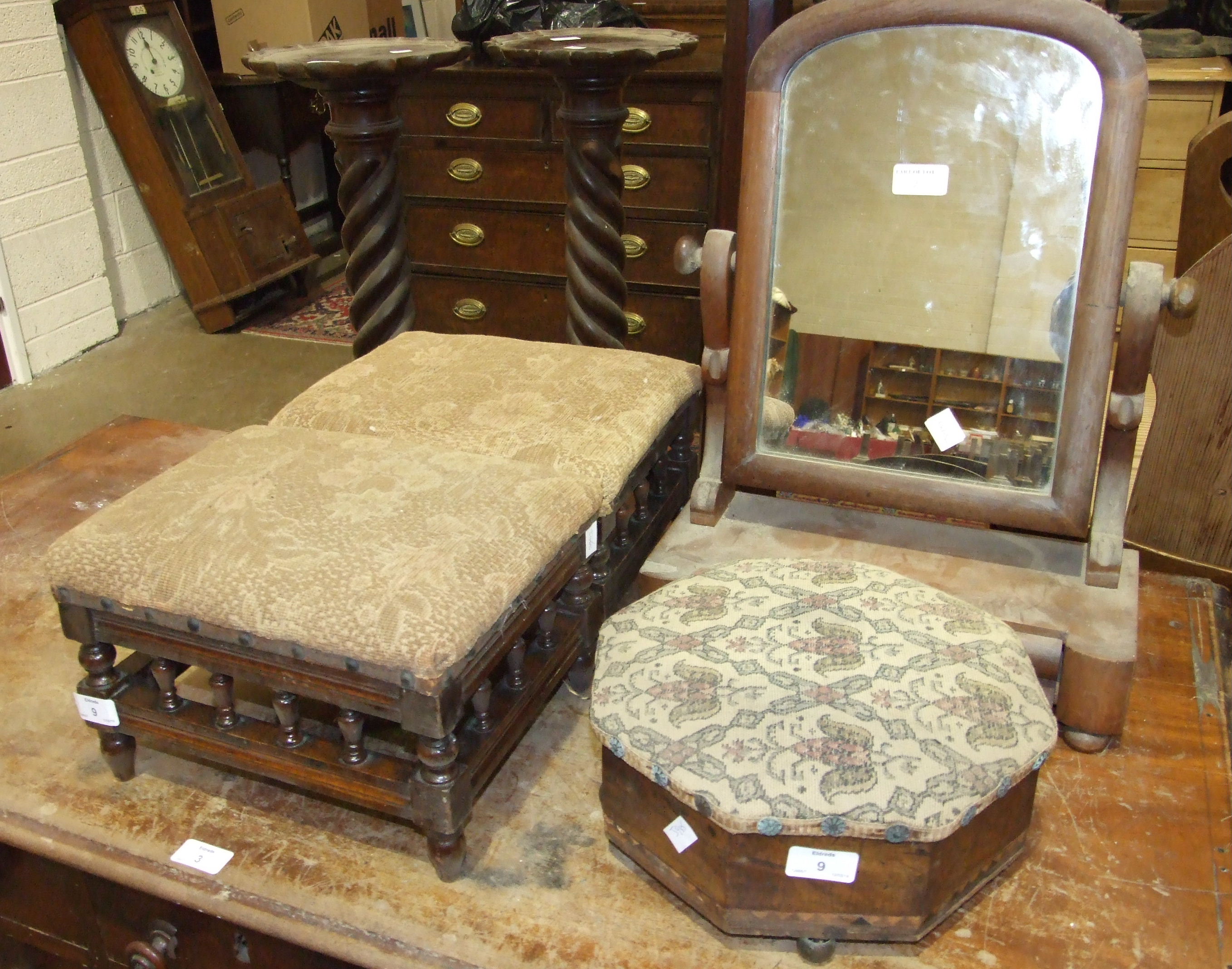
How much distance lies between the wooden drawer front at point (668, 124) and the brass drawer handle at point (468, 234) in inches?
13.8

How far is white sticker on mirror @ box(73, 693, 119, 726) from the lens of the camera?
1.14 meters

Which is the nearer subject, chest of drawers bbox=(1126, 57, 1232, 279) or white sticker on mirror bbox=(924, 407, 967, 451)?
white sticker on mirror bbox=(924, 407, 967, 451)

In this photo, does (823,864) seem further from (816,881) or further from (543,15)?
(543,15)

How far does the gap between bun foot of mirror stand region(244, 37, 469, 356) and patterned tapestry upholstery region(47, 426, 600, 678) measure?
701 mm

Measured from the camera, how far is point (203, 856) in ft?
3.62

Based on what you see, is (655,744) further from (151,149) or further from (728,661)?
(151,149)

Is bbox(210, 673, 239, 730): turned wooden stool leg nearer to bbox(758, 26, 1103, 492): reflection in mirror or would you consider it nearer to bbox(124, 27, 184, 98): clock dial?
bbox(758, 26, 1103, 492): reflection in mirror

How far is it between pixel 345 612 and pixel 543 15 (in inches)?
76.5

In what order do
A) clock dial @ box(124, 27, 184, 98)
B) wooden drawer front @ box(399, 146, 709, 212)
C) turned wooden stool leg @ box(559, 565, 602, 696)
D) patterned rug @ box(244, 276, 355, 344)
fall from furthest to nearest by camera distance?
patterned rug @ box(244, 276, 355, 344) → clock dial @ box(124, 27, 184, 98) → wooden drawer front @ box(399, 146, 709, 212) → turned wooden stool leg @ box(559, 565, 602, 696)

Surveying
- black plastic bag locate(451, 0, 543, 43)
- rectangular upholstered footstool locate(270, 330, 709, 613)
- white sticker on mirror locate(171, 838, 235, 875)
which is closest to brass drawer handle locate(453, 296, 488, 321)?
black plastic bag locate(451, 0, 543, 43)

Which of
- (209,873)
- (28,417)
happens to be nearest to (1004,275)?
(209,873)

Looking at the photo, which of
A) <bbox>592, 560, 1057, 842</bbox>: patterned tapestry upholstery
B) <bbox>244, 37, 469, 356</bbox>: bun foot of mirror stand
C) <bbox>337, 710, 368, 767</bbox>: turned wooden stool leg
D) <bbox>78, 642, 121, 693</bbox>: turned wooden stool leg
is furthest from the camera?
<bbox>244, 37, 469, 356</bbox>: bun foot of mirror stand

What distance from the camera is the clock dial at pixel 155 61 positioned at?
3.03m

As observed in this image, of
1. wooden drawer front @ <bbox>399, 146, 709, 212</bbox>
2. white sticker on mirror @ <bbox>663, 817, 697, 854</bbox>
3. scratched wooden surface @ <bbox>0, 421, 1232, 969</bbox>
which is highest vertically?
wooden drawer front @ <bbox>399, 146, 709, 212</bbox>
